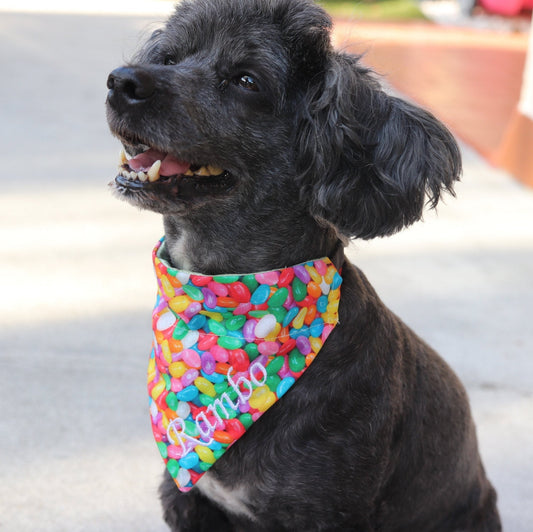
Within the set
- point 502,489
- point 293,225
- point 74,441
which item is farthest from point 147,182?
point 502,489

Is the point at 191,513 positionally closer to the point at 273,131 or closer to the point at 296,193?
the point at 296,193

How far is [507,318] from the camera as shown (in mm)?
3328

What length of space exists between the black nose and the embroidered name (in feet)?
2.08

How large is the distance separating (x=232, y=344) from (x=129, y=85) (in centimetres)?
61

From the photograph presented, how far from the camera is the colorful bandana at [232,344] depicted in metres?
1.75

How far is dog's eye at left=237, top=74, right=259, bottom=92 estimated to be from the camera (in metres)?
1.69

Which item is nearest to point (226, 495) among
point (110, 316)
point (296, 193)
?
point (296, 193)

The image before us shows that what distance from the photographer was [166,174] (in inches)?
66.7

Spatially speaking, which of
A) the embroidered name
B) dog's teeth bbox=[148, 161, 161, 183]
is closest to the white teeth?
dog's teeth bbox=[148, 161, 161, 183]

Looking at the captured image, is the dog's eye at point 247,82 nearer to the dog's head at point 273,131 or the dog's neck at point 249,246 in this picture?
the dog's head at point 273,131

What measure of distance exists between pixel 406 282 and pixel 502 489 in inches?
51.1

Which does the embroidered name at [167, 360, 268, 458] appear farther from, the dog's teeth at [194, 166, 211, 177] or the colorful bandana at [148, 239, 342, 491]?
the dog's teeth at [194, 166, 211, 177]

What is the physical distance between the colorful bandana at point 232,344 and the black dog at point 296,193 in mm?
43

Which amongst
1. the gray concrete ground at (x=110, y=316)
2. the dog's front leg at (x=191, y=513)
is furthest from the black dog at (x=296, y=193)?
the gray concrete ground at (x=110, y=316)
